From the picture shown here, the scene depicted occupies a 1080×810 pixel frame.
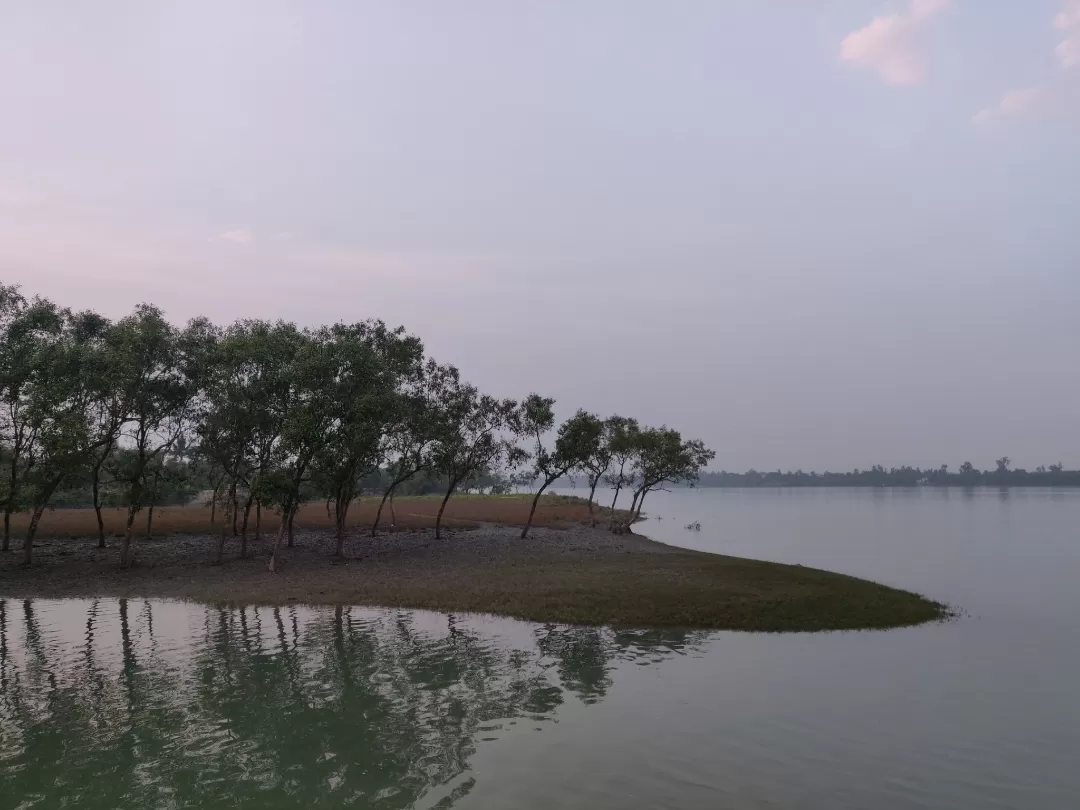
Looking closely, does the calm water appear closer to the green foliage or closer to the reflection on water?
the reflection on water

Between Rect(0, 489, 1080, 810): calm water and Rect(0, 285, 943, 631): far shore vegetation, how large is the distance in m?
4.50

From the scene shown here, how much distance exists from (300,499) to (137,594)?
13.2 meters

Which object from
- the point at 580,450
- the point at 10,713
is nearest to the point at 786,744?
the point at 10,713

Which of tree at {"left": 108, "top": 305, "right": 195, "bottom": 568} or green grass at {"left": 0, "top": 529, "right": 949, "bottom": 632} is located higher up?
tree at {"left": 108, "top": 305, "right": 195, "bottom": 568}

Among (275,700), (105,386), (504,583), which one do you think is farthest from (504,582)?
(105,386)

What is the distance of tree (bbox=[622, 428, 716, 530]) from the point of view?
8069 centimetres

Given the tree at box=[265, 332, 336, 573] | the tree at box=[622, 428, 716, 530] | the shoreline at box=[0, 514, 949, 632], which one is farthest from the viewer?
the tree at box=[622, 428, 716, 530]

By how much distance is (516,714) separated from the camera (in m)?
18.5

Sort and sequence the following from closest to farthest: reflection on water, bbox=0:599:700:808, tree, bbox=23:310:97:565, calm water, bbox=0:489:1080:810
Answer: reflection on water, bbox=0:599:700:808, calm water, bbox=0:489:1080:810, tree, bbox=23:310:97:565

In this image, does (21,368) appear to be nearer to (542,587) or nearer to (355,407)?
(355,407)

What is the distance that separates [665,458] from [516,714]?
65.4 meters

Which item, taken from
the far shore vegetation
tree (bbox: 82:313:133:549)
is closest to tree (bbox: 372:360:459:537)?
the far shore vegetation

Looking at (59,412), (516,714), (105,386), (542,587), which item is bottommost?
(542,587)

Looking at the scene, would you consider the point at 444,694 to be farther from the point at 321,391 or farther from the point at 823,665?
the point at 321,391
